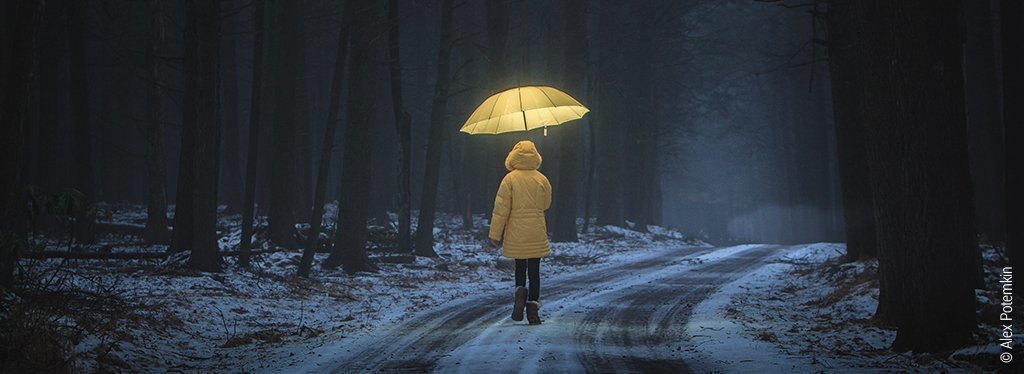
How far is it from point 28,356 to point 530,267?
16.8ft

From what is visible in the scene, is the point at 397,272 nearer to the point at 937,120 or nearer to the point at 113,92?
the point at 937,120

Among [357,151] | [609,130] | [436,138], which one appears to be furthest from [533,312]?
[609,130]

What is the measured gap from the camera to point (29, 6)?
9.20m

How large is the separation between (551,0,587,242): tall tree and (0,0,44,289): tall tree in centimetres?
1568

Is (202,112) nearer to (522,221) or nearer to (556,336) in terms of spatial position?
(522,221)

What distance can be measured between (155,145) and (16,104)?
10760 millimetres

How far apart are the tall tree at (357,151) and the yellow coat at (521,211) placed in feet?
22.9

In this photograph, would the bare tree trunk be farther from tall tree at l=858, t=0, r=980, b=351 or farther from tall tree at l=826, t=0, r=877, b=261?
tall tree at l=858, t=0, r=980, b=351

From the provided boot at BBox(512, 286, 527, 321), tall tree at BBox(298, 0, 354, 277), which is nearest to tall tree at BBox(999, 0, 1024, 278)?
boot at BBox(512, 286, 527, 321)

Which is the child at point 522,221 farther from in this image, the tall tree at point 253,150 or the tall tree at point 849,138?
the tall tree at point 253,150

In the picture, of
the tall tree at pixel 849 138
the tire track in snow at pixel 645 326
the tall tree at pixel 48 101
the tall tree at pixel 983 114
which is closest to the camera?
the tire track in snow at pixel 645 326

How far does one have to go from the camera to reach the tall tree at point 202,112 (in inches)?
504

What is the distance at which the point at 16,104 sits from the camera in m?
8.80

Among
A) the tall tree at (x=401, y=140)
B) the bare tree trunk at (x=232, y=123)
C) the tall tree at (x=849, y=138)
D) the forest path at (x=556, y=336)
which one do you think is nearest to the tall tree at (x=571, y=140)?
the tall tree at (x=401, y=140)
